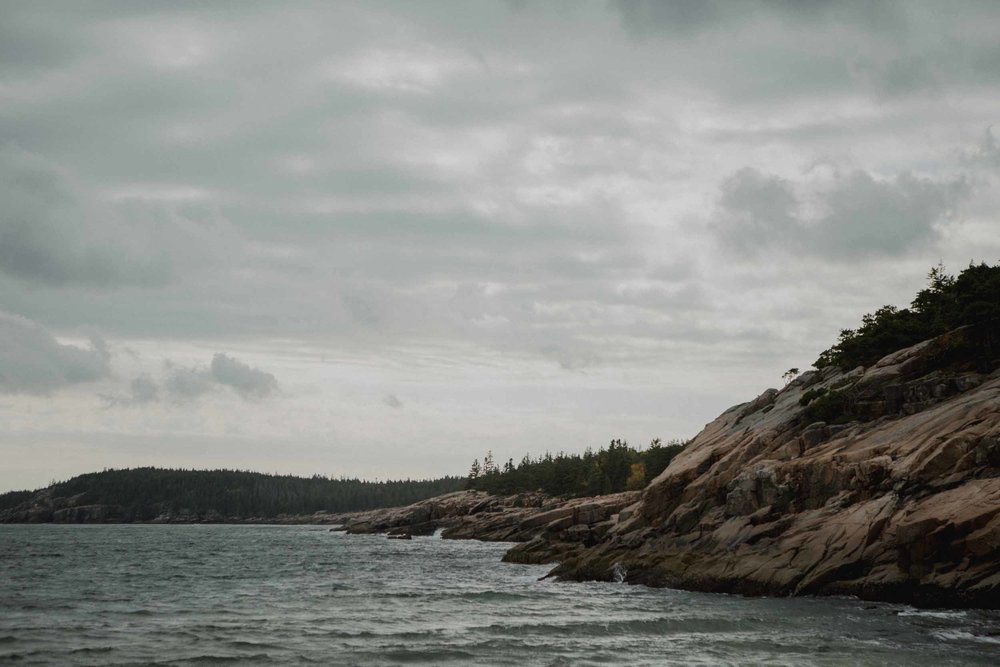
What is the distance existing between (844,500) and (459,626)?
21.4 m

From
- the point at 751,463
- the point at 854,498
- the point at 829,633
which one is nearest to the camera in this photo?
the point at 829,633

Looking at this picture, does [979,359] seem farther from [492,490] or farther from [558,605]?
[492,490]

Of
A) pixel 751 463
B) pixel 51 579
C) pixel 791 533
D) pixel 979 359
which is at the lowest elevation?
pixel 51 579

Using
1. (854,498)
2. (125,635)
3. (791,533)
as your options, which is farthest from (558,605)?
(125,635)

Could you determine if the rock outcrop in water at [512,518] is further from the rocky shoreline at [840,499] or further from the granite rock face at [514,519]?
the rocky shoreline at [840,499]

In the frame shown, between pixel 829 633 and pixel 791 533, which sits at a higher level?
pixel 791 533

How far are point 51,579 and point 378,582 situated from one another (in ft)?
81.6

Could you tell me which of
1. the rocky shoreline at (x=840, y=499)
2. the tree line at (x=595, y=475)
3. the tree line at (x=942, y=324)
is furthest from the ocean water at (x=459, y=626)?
the tree line at (x=595, y=475)

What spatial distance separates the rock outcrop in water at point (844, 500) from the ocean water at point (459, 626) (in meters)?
1.49

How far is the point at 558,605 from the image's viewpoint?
4041 centimetres

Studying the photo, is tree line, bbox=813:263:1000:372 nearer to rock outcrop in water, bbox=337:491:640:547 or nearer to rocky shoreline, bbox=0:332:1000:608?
rocky shoreline, bbox=0:332:1000:608

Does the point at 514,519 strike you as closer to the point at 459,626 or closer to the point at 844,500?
the point at 844,500

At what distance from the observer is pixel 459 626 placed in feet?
111

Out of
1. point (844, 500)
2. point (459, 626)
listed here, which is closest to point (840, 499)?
point (844, 500)
